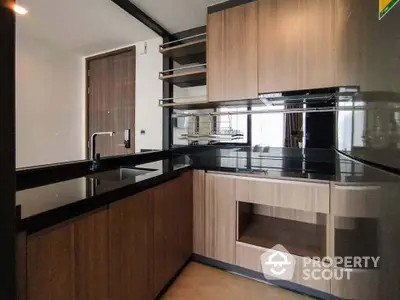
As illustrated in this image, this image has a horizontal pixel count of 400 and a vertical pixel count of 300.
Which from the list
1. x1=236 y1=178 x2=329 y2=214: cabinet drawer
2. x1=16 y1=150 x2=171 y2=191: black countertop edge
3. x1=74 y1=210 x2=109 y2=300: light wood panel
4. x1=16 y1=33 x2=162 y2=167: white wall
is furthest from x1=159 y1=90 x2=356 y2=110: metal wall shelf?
x1=74 y1=210 x2=109 y2=300: light wood panel

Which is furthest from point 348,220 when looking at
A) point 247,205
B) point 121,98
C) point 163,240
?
point 121,98

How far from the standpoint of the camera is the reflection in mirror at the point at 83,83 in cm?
221

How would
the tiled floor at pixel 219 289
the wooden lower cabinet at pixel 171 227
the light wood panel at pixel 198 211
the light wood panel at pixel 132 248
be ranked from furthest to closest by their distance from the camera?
the light wood panel at pixel 198 211 < the tiled floor at pixel 219 289 < the wooden lower cabinet at pixel 171 227 < the light wood panel at pixel 132 248

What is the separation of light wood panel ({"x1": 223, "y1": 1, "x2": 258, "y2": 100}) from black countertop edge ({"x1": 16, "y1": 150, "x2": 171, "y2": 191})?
1.04m

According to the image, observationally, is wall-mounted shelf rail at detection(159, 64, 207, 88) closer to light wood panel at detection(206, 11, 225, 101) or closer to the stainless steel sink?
light wood panel at detection(206, 11, 225, 101)

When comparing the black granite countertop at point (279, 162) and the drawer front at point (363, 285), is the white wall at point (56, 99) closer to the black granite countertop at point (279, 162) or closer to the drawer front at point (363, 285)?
the black granite countertop at point (279, 162)

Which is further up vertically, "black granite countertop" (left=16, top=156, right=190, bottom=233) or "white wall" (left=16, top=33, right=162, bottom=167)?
"white wall" (left=16, top=33, right=162, bottom=167)

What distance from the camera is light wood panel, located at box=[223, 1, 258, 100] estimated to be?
1.71 metres

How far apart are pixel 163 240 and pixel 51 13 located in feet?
7.14

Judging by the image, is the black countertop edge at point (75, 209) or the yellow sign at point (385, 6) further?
the black countertop edge at point (75, 209)

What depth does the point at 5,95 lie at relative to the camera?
1.16ft

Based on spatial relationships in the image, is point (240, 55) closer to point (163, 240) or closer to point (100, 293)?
point (163, 240)

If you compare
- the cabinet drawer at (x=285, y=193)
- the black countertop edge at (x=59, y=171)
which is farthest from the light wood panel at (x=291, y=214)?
the black countertop edge at (x=59, y=171)

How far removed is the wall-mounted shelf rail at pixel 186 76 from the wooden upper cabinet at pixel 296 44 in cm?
65
